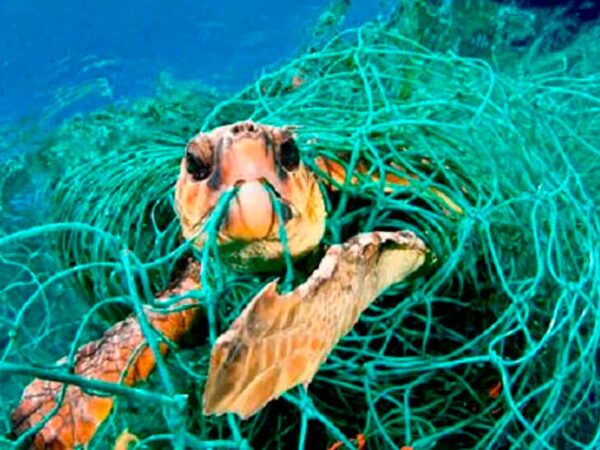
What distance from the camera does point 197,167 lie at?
5.99ft

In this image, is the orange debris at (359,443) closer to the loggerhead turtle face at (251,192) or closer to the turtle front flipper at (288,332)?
the loggerhead turtle face at (251,192)

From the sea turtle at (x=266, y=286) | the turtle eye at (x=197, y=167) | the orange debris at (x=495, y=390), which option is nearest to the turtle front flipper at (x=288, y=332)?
the sea turtle at (x=266, y=286)

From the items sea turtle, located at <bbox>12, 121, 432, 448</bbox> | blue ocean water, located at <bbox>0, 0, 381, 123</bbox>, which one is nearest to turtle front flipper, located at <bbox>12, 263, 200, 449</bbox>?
sea turtle, located at <bbox>12, 121, 432, 448</bbox>

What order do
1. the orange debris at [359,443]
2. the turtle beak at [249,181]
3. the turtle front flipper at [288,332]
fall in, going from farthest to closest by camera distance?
the orange debris at [359,443]
the turtle beak at [249,181]
the turtle front flipper at [288,332]

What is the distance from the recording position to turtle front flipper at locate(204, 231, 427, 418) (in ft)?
3.24

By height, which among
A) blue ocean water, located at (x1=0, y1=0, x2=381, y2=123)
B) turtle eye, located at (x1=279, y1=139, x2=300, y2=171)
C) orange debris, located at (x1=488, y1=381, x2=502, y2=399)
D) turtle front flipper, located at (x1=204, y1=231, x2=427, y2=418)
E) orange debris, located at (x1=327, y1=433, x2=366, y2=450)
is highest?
blue ocean water, located at (x1=0, y1=0, x2=381, y2=123)

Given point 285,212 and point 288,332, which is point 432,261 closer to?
point 285,212

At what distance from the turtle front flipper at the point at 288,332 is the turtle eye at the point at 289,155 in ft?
1.34

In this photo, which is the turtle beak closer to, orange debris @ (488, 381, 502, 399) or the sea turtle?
the sea turtle

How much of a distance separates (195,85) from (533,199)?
14.5ft

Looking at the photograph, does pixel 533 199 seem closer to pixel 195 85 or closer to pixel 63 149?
pixel 63 149

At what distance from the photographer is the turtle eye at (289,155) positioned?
1840 millimetres

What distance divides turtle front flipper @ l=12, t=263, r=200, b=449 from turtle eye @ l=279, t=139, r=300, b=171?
1.56ft

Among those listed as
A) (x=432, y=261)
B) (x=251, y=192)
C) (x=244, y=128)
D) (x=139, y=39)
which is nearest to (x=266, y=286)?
(x=251, y=192)
